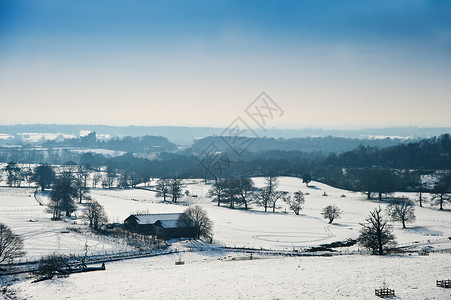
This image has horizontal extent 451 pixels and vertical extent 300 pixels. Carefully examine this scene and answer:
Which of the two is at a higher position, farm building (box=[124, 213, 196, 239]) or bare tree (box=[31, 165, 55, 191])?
bare tree (box=[31, 165, 55, 191])

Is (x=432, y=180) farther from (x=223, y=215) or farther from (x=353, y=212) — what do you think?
(x=223, y=215)

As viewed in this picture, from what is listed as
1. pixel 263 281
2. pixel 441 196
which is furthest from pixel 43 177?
pixel 441 196

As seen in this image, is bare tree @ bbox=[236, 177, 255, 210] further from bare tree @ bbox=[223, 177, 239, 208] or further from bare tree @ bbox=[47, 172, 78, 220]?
bare tree @ bbox=[47, 172, 78, 220]

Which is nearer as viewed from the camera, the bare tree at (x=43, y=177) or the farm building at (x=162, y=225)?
the farm building at (x=162, y=225)

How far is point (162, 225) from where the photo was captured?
54.7 meters

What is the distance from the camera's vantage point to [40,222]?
58.5 m

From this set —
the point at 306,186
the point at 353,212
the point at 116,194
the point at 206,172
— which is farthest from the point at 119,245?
the point at 206,172

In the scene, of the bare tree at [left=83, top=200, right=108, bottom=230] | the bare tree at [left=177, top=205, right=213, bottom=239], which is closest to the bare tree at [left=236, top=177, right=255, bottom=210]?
the bare tree at [left=177, top=205, right=213, bottom=239]

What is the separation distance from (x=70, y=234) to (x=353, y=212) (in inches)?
2267

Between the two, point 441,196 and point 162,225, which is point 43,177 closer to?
point 162,225

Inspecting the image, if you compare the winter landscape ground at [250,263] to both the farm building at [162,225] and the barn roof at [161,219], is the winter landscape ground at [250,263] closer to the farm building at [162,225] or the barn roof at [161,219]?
the farm building at [162,225]

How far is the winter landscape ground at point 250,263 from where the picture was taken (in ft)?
82.7

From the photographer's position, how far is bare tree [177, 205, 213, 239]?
5312cm

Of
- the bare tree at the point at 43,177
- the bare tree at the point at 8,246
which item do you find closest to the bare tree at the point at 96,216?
the bare tree at the point at 8,246
